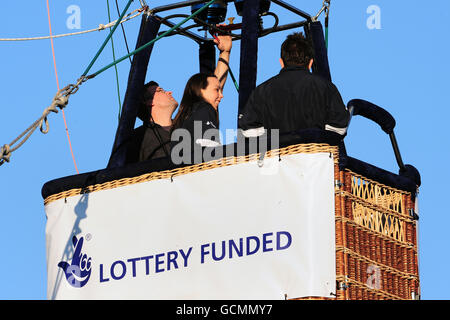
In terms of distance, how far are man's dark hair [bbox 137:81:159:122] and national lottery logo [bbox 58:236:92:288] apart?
1.81 m

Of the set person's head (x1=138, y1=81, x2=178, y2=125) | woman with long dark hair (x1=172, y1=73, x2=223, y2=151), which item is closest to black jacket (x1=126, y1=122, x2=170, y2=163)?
person's head (x1=138, y1=81, x2=178, y2=125)

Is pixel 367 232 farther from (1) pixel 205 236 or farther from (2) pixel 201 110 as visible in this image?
(2) pixel 201 110

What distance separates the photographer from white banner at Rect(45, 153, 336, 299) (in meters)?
11.5

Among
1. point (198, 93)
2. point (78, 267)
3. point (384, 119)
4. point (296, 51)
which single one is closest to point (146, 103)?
point (198, 93)

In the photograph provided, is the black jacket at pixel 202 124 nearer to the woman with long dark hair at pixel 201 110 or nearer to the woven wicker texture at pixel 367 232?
the woman with long dark hair at pixel 201 110

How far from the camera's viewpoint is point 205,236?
1195 cm

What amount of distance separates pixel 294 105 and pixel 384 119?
1278 mm

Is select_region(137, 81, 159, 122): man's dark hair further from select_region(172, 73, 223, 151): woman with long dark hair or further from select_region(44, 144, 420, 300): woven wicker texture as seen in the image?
select_region(44, 144, 420, 300): woven wicker texture

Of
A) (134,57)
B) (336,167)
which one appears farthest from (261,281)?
(134,57)

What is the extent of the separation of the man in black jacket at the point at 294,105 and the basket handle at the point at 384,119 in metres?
0.54

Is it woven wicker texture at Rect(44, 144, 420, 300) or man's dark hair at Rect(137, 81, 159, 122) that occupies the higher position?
man's dark hair at Rect(137, 81, 159, 122)

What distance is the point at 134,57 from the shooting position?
13.9 m
